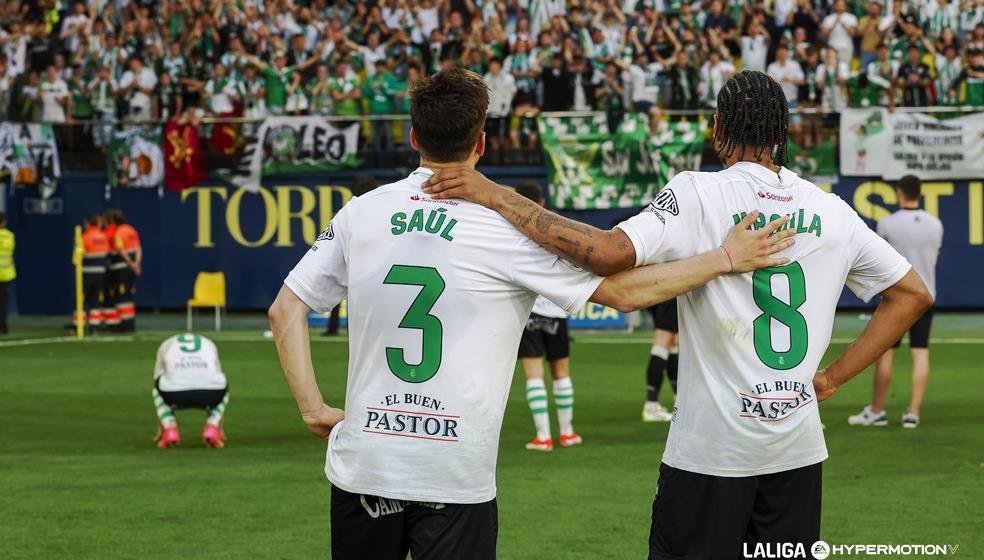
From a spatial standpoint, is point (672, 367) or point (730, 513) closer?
point (730, 513)

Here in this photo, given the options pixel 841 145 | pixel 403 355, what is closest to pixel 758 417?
pixel 403 355

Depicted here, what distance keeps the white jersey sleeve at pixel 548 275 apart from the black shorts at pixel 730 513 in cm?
72

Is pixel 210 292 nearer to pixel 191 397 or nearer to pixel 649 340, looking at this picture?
pixel 649 340

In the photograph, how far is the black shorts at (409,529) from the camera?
14.1 feet

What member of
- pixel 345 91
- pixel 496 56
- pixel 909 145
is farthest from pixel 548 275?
pixel 345 91

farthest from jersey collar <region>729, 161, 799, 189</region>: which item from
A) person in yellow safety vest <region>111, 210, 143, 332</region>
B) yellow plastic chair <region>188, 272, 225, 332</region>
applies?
yellow plastic chair <region>188, 272, 225, 332</region>

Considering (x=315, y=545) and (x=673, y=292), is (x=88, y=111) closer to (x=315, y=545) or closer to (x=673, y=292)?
(x=315, y=545)

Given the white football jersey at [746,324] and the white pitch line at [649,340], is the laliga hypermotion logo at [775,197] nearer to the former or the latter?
the white football jersey at [746,324]

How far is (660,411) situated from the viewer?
1410cm

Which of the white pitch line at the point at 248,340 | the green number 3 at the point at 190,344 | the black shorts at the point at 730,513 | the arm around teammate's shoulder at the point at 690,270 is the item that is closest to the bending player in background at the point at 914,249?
the green number 3 at the point at 190,344

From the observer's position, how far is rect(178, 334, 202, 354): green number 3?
12.2 metres

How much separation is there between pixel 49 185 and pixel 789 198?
84.6 feet

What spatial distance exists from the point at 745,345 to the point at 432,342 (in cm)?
103

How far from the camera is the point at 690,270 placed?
4.49 m
